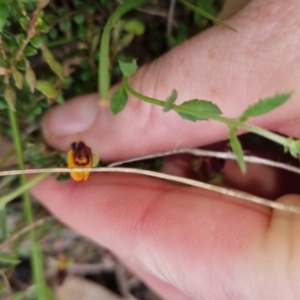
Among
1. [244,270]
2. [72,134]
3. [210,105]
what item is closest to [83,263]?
[72,134]

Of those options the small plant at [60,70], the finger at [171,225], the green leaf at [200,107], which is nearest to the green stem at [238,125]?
the green leaf at [200,107]

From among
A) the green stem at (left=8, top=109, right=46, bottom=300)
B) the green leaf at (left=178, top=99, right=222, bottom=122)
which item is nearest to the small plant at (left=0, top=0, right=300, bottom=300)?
the green stem at (left=8, top=109, right=46, bottom=300)

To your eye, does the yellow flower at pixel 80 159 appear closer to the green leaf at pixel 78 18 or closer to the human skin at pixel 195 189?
the human skin at pixel 195 189

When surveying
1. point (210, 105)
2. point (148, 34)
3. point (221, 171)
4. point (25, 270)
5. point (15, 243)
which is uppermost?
point (148, 34)

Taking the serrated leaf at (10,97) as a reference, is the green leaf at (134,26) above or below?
above

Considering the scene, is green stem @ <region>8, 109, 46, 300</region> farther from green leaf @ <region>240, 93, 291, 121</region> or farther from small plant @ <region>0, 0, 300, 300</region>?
green leaf @ <region>240, 93, 291, 121</region>

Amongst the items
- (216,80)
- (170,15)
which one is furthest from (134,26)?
(216,80)

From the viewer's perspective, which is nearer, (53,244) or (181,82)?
(181,82)

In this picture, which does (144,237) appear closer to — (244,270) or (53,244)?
(244,270)
